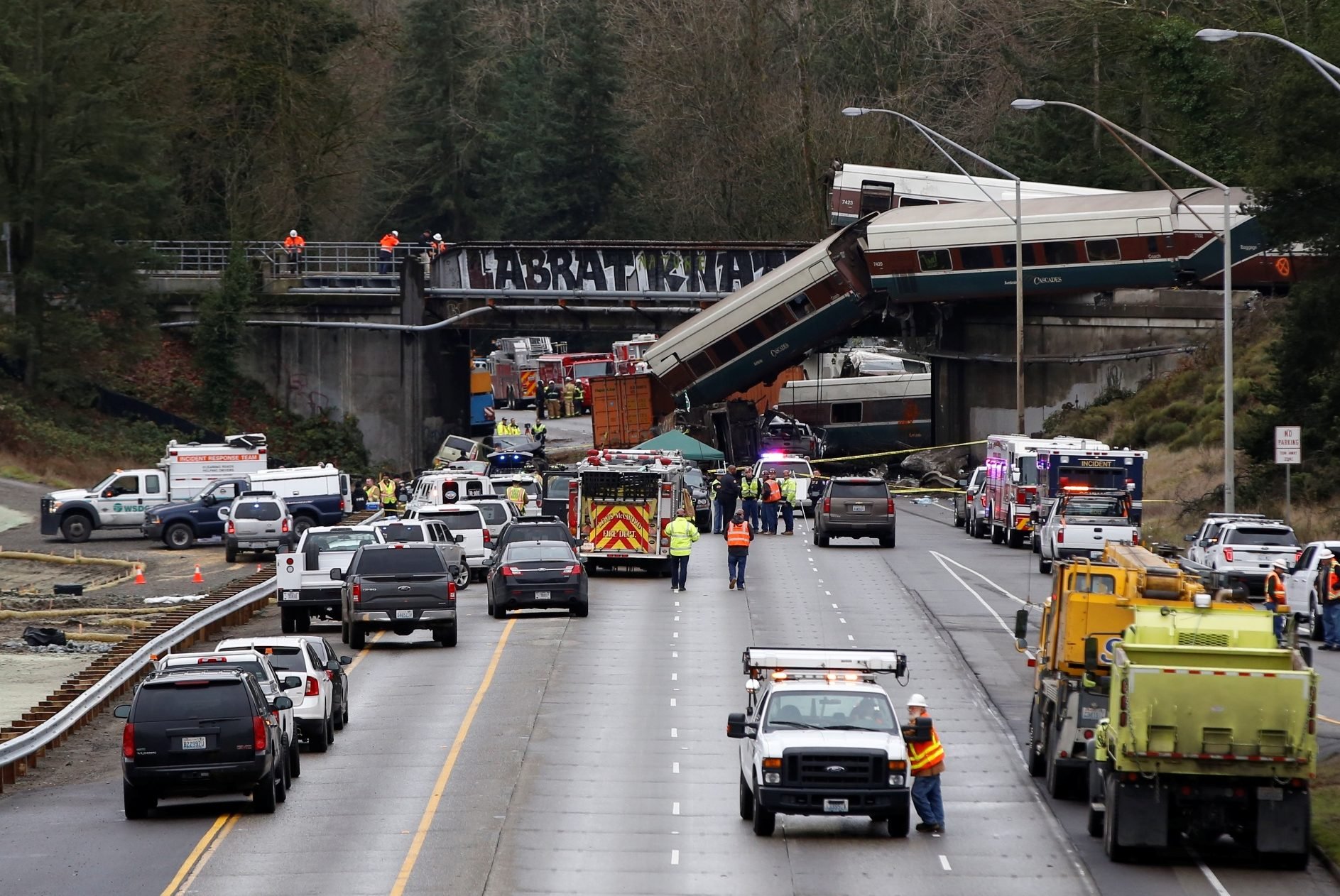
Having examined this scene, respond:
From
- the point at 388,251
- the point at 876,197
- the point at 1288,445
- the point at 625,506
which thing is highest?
the point at 876,197

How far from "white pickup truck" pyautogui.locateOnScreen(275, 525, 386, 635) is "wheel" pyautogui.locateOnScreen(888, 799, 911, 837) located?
16191 mm

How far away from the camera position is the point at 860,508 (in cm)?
4828

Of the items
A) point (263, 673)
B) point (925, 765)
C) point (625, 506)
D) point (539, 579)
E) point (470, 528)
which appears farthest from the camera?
point (470, 528)

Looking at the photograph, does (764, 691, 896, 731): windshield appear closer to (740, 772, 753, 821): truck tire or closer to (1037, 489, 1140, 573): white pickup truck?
(740, 772, 753, 821): truck tire

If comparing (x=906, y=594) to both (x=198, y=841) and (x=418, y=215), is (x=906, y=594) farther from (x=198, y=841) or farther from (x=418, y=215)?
(x=418, y=215)

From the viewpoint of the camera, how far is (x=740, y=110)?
316ft

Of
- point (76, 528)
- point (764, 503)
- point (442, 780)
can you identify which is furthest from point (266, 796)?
point (76, 528)

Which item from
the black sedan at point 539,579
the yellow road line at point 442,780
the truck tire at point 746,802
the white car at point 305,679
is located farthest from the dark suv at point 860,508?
the truck tire at point 746,802

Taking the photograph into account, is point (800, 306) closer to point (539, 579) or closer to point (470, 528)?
point (470, 528)

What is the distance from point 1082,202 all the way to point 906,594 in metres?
26.5

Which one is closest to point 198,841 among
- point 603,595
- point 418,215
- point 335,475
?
point 603,595

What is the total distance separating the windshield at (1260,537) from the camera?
123ft

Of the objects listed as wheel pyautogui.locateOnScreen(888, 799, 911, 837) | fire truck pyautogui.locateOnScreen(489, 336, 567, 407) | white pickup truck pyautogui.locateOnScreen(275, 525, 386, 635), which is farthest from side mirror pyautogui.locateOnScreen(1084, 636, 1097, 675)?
fire truck pyautogui.locateOnScreen(489, 336, 567, 407)

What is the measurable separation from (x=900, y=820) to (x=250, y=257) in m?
60.2
